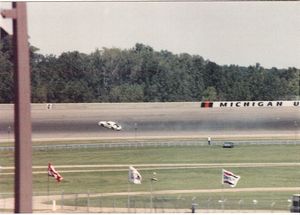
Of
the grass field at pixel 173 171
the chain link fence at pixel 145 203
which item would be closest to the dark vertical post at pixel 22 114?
the chain link fence at pixel 145 203

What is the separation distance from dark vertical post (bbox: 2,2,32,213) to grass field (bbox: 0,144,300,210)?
14.9m

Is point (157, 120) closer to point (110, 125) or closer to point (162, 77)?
point (110, 125)

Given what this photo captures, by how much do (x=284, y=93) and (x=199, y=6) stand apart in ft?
66.1

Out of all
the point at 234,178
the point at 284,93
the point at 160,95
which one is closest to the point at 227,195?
the point at 234,178

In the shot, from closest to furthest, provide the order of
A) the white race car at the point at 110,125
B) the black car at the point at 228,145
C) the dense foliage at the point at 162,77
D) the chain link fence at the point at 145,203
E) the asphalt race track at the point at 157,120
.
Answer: the chain link fence at the point at 145,203, the black car at the point at 228,145, the asphalt race track at the point at 157,120, the white race car at the point at 110,125, the dense foliage at the point at 162,77

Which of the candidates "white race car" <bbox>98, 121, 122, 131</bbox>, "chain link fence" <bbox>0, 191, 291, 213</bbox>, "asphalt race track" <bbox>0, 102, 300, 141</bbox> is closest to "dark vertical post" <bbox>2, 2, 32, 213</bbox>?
"chain link fence" <bbox>0, 191, 291, 213</bbox>

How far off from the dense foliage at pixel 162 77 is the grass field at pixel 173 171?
854 centimetres

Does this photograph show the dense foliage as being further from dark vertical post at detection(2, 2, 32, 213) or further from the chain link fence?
dark vertical post at detection(2, 2, 32, 213)

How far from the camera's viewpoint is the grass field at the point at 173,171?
71.9 feet

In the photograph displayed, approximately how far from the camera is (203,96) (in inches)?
1881

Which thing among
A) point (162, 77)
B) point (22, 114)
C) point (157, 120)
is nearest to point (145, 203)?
point (22, 114)

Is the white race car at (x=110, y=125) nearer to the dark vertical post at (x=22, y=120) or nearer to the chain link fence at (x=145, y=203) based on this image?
the chain link fence at (x=145, y=203)

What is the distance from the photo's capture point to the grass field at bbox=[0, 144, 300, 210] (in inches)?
862

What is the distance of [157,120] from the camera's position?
141ft
